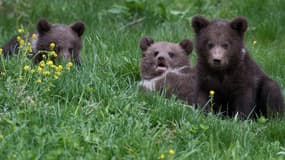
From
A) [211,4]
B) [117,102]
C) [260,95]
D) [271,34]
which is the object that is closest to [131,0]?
[211,4]

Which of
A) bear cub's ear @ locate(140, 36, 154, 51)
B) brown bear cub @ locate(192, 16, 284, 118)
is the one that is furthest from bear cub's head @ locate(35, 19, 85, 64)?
brown bear cub @ locate(192, 16, 284, 118)

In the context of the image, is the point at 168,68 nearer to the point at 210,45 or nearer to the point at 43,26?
the point at 210,45

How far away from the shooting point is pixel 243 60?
8.62 m

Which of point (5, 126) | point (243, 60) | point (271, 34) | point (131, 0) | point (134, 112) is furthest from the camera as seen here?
point (131, 0)

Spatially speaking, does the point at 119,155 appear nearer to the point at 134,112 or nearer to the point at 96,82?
the point at 134,112

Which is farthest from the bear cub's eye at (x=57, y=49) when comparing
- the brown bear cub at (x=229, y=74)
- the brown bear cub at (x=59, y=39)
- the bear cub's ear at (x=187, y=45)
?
the brown bear cub at (x=229, y=74)

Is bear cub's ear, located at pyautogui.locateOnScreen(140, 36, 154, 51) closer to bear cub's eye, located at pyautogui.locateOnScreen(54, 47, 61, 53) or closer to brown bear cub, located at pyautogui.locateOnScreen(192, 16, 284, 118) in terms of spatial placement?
bear cub's eye, located at pyautogui.locateOnScreen(54, 47, 61, 53)

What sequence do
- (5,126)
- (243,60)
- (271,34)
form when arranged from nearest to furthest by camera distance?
(5,126) < (243,60) < (271,34)

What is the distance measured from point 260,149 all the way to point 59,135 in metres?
1.79

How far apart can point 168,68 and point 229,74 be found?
4.04 ft

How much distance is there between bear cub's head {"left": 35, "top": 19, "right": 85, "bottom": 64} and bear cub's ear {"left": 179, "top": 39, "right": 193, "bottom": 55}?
51.4 inches

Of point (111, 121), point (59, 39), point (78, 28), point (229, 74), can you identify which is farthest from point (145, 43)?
point (111, 121)

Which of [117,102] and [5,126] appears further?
[117,102]

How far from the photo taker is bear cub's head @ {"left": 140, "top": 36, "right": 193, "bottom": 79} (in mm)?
9594
